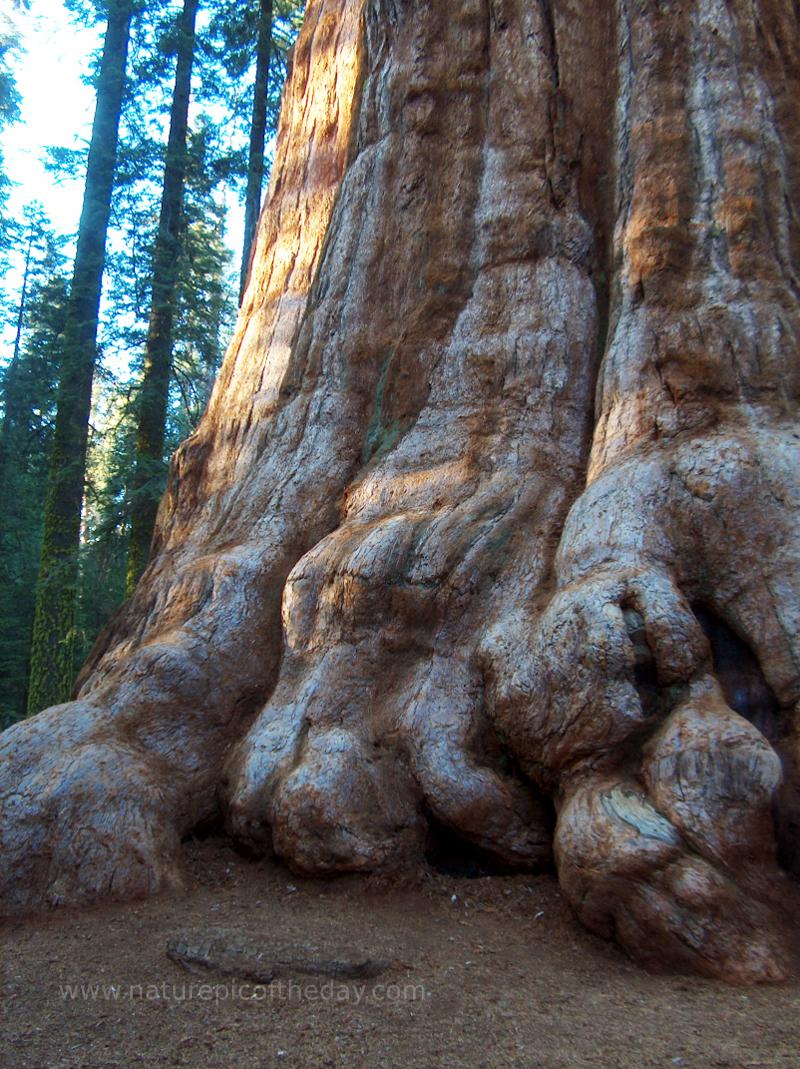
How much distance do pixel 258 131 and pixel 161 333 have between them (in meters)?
4.83

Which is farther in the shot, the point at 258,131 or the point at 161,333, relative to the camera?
the point at 258,131

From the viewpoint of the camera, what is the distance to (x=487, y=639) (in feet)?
16.1

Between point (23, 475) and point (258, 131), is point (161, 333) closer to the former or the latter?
point (258, 131)

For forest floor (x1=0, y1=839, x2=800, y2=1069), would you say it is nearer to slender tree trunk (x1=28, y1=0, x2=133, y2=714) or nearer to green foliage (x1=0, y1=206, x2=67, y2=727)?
slender tree trunk (x1=28, y1=0, x2=133, y2=714)

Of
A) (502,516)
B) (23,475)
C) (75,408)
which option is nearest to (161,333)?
(75,408)

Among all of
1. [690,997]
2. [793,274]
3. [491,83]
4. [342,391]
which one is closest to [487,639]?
[690,997]

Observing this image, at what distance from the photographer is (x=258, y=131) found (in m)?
16.0

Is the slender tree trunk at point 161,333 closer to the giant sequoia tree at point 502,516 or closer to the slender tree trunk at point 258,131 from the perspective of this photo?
the slender tree trunk at point 258,131

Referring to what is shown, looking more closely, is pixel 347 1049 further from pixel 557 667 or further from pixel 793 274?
pixel 793 274

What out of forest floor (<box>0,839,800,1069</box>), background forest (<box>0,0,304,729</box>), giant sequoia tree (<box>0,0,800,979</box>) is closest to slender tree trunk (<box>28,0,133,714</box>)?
background forest (<box>0,0,304,729</box>)

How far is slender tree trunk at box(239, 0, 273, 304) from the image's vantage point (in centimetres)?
1536

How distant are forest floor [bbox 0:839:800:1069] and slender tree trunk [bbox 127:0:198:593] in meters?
7.55

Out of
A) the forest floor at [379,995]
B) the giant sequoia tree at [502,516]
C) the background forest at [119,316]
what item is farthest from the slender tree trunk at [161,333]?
the forest floor at [379,995]

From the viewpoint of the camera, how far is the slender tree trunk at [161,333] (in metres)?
12.0
